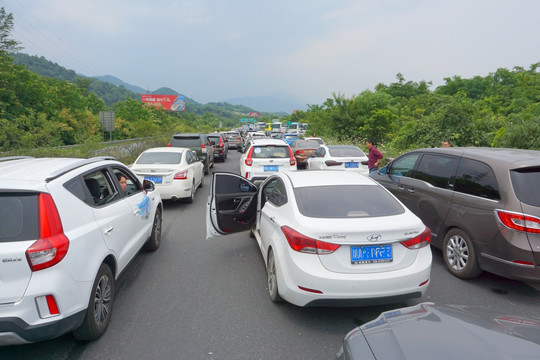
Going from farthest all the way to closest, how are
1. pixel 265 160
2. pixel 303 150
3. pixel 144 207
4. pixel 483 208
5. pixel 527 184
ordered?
1. pixel 303 150
2. pixel 265 160
3. pixel 144 207
4. pixel 483 208
5. pixel 527 184

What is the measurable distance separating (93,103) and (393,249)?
58.0m

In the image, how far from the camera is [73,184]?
3.27m

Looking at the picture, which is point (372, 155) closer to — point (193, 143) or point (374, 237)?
point (374, 237)

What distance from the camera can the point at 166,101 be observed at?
8325 cm

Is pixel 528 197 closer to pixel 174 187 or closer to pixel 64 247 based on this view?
pixel 64 247

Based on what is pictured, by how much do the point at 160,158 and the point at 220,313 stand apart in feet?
20.9

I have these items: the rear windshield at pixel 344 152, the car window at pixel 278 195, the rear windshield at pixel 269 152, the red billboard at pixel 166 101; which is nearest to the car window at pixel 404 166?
the car window at pixel 278 195

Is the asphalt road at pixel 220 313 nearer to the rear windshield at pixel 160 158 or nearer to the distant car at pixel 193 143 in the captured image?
the rear windshield at pixel 160 158

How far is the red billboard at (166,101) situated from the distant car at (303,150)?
68.8m

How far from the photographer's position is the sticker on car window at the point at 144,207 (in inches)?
189

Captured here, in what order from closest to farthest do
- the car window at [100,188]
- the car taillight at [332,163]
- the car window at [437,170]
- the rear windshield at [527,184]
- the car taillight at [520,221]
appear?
the car window at [100,188] < the car taillight at [520,221] < the rear windshield at [527,184] < the car window at [437,170] < the car taillight at [332,163]

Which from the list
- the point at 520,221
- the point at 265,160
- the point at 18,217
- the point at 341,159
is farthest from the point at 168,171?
the point at 520,221

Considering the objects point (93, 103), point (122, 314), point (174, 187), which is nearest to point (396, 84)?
point (93, 103)

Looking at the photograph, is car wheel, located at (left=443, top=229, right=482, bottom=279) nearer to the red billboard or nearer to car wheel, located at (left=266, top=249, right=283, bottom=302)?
car wheel, located at (left=266, top=249, right=283, bottom=302)
